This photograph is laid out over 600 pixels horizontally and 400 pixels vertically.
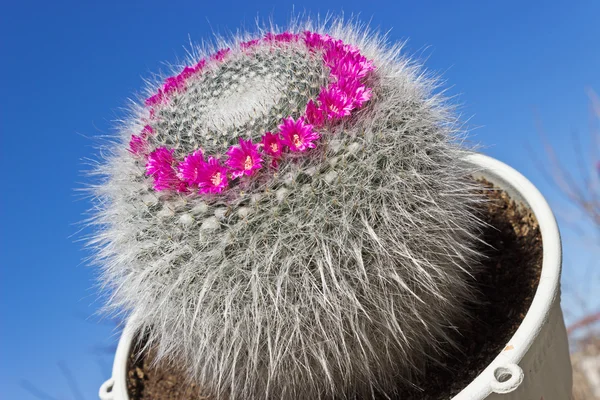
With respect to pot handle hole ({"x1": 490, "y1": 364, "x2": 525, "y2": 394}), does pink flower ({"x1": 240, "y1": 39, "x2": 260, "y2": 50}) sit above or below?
above

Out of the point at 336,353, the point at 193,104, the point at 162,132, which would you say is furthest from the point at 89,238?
the point at 336,353

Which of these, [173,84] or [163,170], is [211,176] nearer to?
[163,170]

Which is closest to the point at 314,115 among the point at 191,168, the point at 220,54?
the point at 191,168

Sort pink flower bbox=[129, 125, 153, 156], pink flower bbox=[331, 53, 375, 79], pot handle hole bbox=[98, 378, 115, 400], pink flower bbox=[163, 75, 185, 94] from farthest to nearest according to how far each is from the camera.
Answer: pot handle hole bbox=[98, 378, 115, 400]
pink flower bbox=[163, 75, 185, 94]
pink flower bbox=[129, 125, 153, 156]
pink flower bbox=[331, 53, 375, 79]

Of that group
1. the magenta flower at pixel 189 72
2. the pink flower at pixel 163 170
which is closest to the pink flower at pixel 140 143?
the pink flower at pixel 163 170

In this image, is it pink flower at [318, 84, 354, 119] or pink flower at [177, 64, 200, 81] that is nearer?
pink flower at [318, 84, 354, 119]

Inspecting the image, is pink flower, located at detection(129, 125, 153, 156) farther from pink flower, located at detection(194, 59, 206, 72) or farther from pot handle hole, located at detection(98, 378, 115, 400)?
pot handle hole, located at detection(98, 378, 115, 400)

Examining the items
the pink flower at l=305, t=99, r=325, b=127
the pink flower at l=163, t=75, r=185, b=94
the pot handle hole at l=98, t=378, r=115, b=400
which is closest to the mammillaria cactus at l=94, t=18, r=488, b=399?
the pink flower at l=305, t=99, r=325, b=127

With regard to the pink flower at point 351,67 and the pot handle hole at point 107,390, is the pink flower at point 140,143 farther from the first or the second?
the pot handle hole at point 107,390

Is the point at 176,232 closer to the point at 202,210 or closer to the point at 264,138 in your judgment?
the point at 202,210
